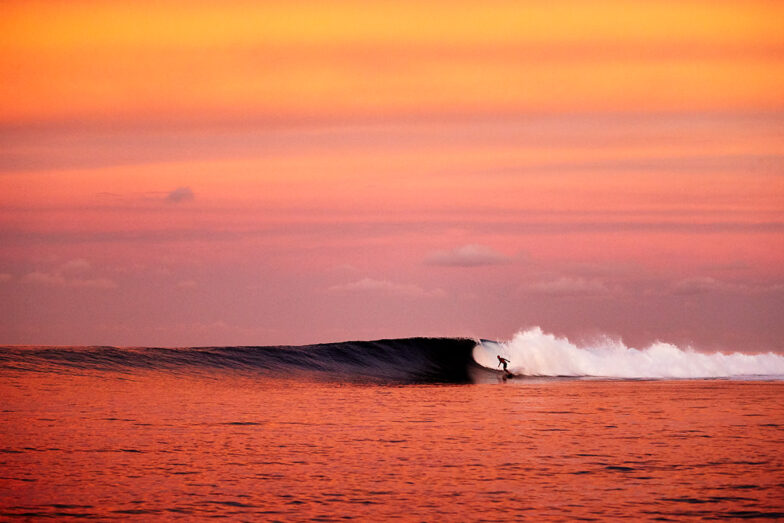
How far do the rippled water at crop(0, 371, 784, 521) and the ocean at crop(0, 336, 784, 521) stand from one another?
0.04 meters

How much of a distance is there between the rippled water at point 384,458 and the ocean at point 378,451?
0.04 m

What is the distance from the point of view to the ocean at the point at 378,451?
8695 millimetres

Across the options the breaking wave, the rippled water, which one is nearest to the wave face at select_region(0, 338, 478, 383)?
the breaking wave

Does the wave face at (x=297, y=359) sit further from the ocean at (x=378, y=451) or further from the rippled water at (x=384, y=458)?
the rippled water at (x=384, y=458)

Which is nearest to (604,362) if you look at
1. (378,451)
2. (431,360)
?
(431,360)

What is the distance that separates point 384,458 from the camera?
11375 millimetres

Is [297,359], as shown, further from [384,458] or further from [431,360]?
[384,458]

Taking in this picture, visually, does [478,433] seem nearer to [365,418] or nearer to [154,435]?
[365,418]

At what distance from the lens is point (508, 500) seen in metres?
8.91

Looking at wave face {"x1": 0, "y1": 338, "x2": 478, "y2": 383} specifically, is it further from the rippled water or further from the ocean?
the rippled water

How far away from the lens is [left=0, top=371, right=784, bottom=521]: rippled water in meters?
8.68

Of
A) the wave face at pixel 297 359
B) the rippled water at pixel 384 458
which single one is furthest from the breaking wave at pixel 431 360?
the rippled water at pixel 384 458

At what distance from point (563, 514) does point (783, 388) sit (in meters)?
21.6

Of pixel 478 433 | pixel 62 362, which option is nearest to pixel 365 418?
pixel 478 433
